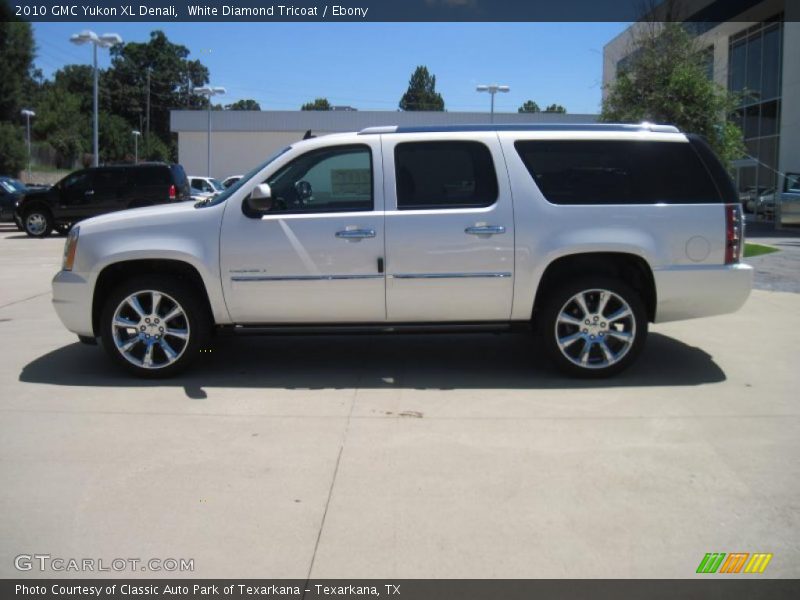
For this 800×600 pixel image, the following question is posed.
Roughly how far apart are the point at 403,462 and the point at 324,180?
8.41 feet

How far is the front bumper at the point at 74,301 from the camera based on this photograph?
6188 millimetres

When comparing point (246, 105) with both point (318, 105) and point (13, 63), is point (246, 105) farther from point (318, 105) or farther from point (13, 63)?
point (13, 63)

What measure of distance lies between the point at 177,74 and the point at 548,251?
4485 inches

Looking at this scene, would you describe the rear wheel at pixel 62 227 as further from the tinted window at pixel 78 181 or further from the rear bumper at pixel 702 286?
the rear bumper at pixel 702 286

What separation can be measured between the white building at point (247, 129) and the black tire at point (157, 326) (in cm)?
4237

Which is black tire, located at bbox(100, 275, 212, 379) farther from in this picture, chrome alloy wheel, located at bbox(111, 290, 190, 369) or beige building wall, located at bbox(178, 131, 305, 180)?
beige building wall, located at bbox(178, 131, 305, 180)

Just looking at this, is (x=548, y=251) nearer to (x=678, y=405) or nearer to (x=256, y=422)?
(x=678, y=405)

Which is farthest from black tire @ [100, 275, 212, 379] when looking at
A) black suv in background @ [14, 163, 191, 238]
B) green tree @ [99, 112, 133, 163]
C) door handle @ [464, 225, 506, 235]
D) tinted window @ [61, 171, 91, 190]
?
green tree @ [99, 112, 133, 163]

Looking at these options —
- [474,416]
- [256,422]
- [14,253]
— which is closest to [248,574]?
[256,422]

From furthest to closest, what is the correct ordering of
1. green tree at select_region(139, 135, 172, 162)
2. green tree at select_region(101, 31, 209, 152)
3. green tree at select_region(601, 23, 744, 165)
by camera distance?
green tree at select_region(101, 31, 209, 152)
green tree at select_region(139, 135, 172, 162)
green tree at select_region(601, 23, 744, 165)

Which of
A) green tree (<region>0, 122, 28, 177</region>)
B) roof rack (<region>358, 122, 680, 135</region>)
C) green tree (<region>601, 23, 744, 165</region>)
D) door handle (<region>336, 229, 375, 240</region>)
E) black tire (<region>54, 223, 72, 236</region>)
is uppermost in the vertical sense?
green tree (<region>0, 122, 28, 177</region>)

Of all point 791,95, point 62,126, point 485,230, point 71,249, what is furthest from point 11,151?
point 485,230

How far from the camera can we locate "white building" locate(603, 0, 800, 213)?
26734 mm

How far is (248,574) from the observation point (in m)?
3.36
